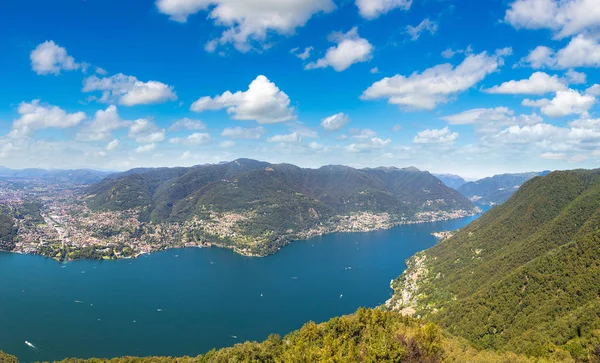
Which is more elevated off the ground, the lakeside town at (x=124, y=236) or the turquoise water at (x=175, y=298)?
the lakeside town at (x=124, y=236)

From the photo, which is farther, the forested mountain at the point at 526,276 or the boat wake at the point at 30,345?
the boat wake at the point at 30,345

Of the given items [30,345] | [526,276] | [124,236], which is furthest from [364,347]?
[124,236]

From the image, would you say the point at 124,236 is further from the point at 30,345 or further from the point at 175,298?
the point at 30,345

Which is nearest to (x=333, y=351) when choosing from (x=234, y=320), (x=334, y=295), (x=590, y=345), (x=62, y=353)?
(x=590, y=345)

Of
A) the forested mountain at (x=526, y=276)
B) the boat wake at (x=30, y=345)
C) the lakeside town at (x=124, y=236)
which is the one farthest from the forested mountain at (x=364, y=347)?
the lakeside town at (x=124, y=236)

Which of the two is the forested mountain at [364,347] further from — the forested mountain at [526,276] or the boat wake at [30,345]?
the boat wake at [30,345]
